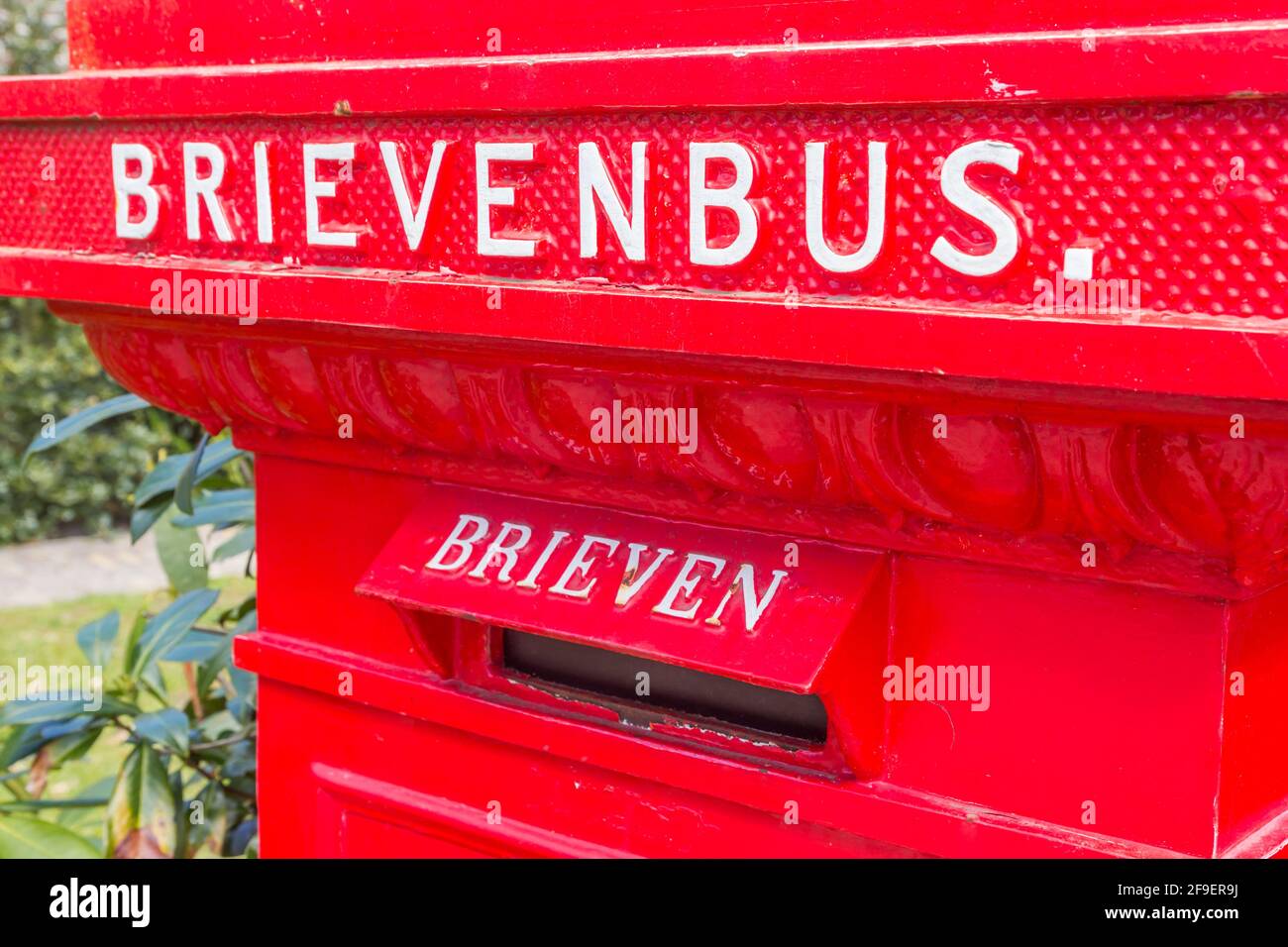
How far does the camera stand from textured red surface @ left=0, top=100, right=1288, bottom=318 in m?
0.90

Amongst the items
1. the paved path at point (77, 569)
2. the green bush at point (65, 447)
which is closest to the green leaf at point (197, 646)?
the paved path at point (77, 569)

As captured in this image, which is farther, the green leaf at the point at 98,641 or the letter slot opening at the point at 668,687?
the green leaf at the point at 98,641

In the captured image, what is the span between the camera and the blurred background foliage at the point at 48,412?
6.98m

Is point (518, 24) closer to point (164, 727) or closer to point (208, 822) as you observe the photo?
point (164, 727)

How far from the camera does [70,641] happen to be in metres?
5.79

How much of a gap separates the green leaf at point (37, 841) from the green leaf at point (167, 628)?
412 millimetres

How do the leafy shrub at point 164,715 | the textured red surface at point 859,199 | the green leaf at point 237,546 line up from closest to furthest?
the textured red surface at point 859,199 < the leafy shrub at point 164,715 < the green leaf at point 237,546

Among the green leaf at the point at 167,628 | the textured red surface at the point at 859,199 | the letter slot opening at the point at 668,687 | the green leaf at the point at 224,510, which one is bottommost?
the green leaf at the point at 167,628

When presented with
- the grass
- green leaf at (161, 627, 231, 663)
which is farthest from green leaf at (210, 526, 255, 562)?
the grass

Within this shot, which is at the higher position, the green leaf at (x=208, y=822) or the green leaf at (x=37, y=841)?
the green leaf at (x=37, y=841)

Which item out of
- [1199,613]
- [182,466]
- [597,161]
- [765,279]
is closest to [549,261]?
[597,161]

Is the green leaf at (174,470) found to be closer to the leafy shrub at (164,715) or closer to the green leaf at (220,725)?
the leafy shrub at (164,715)

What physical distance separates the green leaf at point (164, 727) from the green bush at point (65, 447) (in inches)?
180

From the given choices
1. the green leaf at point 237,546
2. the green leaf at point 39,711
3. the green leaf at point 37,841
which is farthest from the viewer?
the green leaf at point 237,546
